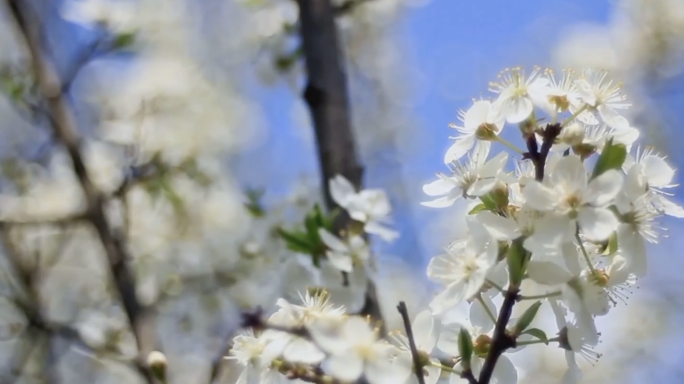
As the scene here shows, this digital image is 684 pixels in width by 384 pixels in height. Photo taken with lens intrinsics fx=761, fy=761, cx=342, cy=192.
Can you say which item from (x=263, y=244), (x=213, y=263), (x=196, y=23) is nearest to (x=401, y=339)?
(x=263, y=244)

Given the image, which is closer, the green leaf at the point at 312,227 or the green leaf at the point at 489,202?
the green leaf at the point at 489,202

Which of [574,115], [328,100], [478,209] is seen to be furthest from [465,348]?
[328,100]

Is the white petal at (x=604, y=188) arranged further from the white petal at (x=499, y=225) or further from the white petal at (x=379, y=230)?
the white petal at (x=379, y=230)

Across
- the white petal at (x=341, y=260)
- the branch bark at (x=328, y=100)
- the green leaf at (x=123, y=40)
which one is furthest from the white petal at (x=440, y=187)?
the green leaf at (x=123, y=40)

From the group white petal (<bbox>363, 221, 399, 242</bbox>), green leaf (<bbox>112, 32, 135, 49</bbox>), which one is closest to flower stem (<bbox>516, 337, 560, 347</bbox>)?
white petal (<bbox>363, 221, 399, 242</bbox>)

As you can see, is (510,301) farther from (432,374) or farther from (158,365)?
(158,365)

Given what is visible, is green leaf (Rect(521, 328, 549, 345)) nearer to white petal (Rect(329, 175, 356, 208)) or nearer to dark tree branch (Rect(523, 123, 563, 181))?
dark tree branch (Rect(523, 123, 563, 181))
